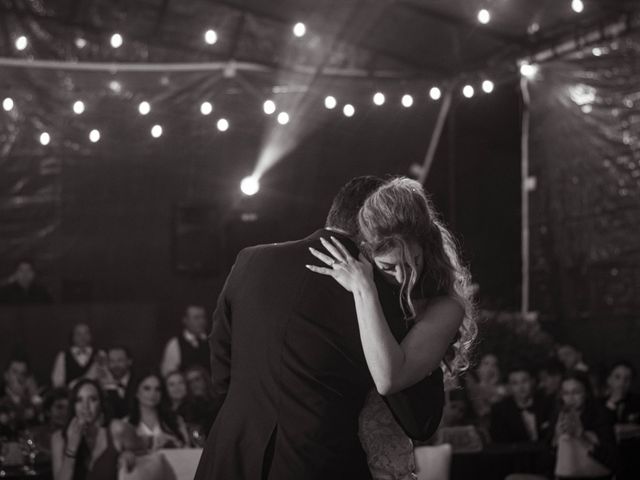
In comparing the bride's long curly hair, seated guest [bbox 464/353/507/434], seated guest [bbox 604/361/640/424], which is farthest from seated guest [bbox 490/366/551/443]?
the bride's long curly hair

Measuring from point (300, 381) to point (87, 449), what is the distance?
3.34m

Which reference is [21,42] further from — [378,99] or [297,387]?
[297,387]

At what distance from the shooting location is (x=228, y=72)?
30.0 ft

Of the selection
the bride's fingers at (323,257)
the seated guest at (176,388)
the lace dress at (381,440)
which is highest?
the bride's fingers at (323,257)

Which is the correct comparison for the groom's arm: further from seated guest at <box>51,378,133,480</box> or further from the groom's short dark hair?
seated guest at <box>51,378,133,480</box>

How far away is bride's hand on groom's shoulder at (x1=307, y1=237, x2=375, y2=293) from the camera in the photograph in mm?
2389

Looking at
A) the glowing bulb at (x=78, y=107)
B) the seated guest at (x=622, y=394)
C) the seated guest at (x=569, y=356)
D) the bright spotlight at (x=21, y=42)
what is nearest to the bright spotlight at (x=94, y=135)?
the glowing bulb at (x=78, y=107)

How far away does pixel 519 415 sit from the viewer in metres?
6.80

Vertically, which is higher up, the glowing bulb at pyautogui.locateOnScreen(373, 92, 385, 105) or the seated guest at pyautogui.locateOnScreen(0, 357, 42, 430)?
the glowing bulb at pyautogui.locateOnScreen(373, 92, 385, 105)

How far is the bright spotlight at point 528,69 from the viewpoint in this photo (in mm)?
9266

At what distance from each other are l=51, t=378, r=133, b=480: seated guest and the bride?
283 cm

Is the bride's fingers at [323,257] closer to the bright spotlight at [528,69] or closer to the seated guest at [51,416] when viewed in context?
the seated guest at [51,416]

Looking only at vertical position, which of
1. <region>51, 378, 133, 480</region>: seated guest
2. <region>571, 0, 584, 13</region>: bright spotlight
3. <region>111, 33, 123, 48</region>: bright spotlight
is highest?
<region>571, 0, 584, 13</region>: bright spotlight

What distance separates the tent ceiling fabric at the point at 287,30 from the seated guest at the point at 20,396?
2.57 m
